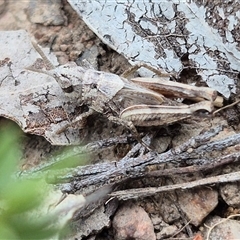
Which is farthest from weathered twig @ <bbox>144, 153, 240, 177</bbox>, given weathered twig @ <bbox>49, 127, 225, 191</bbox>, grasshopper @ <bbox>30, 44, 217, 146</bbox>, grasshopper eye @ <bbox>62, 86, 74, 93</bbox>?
grasshopper eye @ <bbox>62, 86, 74, 93</bbox>

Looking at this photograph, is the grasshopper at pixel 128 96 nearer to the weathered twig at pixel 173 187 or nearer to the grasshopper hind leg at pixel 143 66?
the grasshopper hind leg at pixel 143 66

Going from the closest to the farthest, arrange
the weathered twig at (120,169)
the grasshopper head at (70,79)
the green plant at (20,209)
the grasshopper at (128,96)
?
the green plant at (20,209) < the weathered twig at (120,169) < the grasshopper at (128,96) < the grasshopper head at (70,79)

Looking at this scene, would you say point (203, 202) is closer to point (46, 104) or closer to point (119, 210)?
point (119, 210)

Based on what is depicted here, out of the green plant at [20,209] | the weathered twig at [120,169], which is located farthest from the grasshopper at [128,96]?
the green plant at [20,209]

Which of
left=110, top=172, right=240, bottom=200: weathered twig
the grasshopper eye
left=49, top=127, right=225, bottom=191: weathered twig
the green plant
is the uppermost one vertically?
the green plant

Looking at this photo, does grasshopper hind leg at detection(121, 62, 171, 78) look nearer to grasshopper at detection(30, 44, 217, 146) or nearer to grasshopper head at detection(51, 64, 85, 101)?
grasshopper at detection(30, 44, 217, 146)

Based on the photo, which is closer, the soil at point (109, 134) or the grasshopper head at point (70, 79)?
the soil at point (109, 134)
